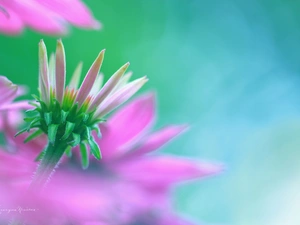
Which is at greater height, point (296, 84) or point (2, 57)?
point (296, 84)

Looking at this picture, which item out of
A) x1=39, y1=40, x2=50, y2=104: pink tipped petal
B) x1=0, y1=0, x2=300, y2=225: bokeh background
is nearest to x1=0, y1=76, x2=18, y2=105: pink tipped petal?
x1=39, y1=40, x2=50, y2=104: pink tipped petal

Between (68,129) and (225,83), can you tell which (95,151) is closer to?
(68,129)

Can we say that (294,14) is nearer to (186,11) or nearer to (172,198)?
(186,11)

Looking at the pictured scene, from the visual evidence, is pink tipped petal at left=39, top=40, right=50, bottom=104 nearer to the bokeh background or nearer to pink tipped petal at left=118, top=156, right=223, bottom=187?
pink tipped petal at left=118, top=156, right=223, bottom=187

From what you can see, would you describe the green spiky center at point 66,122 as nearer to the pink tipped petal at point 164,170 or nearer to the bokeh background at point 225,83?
the pink tipped petal at point 164,170

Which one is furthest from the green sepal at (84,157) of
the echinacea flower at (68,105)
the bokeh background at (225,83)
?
the bokeh background at (225,83)

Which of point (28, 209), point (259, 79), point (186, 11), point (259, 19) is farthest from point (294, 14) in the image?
point (28, 209)
